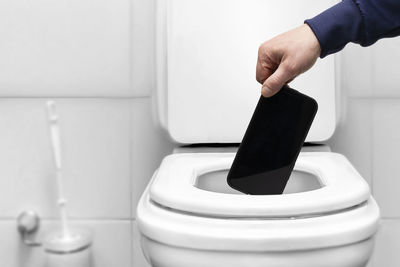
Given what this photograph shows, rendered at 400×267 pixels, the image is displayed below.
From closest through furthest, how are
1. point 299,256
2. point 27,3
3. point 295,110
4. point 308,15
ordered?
point 299,256 < point 295,110 < point 308,15 < point 27,3

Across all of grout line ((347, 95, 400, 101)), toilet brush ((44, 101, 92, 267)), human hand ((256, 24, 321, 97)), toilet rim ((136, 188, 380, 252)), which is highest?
human hand ((256, 24, 321, 97))

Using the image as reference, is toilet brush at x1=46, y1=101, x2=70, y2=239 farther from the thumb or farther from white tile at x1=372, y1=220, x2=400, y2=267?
white tile at x1=372, y1=220, x2=400, y2=267

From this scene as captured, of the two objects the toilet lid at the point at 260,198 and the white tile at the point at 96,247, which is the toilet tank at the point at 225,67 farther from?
the white tile at the point at 96,247

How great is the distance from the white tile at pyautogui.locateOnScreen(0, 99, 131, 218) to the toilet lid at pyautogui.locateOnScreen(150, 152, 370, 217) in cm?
39

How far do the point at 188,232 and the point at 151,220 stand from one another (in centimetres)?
7

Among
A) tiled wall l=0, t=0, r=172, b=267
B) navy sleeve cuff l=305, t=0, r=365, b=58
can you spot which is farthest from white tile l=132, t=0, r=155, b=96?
navy sleeve cuff l=305, t=0, r=365, b=58

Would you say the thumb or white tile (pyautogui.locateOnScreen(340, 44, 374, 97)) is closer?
the thumb

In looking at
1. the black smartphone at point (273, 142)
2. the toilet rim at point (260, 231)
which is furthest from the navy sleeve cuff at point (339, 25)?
the toilet rim at point (260, 231)

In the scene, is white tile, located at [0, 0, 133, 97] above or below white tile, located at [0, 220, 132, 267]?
above

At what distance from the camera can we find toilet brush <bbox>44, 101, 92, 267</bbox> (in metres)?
1.24

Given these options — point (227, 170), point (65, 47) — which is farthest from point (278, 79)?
point (65, 47)

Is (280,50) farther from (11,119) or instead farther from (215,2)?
(11,119)

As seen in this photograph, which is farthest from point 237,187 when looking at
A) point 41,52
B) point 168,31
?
point 41,52

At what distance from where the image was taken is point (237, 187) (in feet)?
3.12
